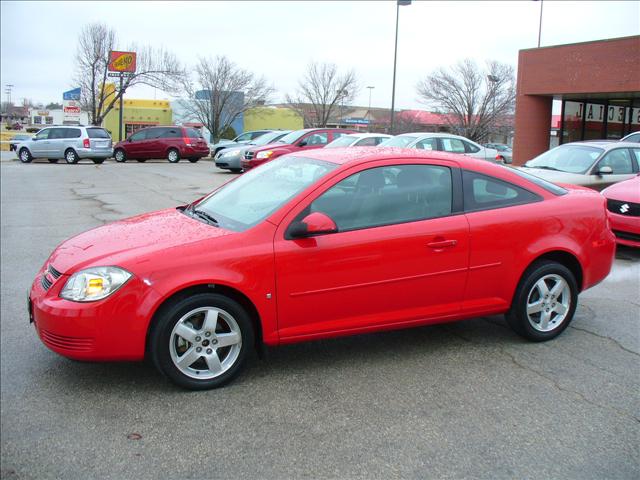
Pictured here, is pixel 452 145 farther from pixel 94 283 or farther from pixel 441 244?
pixel 94 283

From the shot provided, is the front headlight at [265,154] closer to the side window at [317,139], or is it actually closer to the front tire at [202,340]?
the side window at [317,139]

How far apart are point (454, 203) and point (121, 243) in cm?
234

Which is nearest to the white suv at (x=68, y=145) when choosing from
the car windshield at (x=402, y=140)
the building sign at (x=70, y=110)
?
the car windshield at (x=402, y=140)

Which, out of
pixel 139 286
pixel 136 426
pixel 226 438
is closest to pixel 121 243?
pixel 139 286

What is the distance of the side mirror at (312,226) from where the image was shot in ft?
12.9

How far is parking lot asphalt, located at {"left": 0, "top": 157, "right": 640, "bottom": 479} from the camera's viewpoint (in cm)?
307

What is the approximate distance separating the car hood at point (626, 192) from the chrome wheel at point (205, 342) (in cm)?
615

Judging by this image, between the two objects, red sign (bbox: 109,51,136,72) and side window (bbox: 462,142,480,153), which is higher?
red sign (bbox: 109,51,136,72)

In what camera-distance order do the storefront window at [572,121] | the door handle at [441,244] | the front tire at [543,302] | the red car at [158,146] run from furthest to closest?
the red car at [158,146] < the storefront window at [572,121] < the front tire at [543,302] < the door handle at [441,244]

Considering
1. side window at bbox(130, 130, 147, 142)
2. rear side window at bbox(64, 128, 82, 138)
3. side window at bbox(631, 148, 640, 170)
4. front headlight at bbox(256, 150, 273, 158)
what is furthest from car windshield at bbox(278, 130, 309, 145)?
rear side window at bbox(64, 128, 82, 138)

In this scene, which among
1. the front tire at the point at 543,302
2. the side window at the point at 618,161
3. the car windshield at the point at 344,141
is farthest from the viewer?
the car windshield at the point at 344,141

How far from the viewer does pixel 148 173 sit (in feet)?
69.6

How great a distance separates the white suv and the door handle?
24895mm

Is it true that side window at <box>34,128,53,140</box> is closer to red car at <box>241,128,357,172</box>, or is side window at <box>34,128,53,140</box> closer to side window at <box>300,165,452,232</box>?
red car at <box>241,128,357,172</box>
